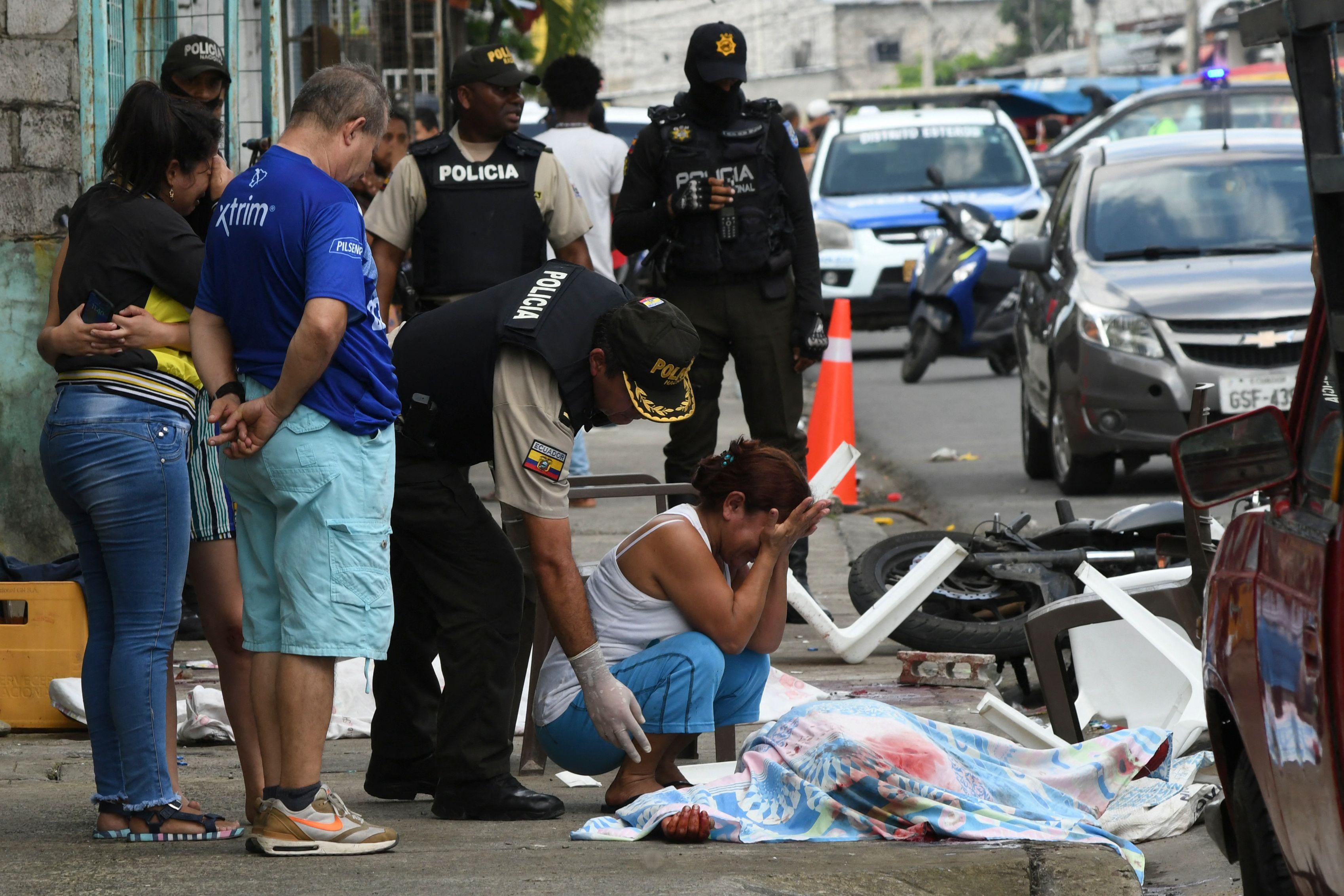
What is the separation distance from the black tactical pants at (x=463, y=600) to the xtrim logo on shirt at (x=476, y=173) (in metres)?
2.25

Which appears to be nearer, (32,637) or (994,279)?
(32,637)

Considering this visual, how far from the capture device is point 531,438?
4145mm

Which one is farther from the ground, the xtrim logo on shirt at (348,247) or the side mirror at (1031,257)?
the xtrim logo on shirt at (348,247)

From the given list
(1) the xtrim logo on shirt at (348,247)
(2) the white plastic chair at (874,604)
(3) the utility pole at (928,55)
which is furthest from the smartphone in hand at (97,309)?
(3) the utility pole at (928,55)

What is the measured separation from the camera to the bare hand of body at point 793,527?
4.47m

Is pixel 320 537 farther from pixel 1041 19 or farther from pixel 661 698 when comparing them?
pixel 1041 19

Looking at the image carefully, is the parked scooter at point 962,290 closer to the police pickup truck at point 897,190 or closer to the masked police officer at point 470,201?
the police pickup truck at point 897,190

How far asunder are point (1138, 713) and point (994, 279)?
399 inches

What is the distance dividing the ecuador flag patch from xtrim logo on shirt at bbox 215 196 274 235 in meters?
0.57

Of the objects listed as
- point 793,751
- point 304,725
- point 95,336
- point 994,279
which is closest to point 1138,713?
point 793,751

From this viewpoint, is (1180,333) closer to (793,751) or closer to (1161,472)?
(1161,472)

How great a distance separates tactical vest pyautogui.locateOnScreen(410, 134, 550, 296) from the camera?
6586mm

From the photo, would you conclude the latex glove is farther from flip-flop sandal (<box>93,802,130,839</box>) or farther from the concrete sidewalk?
flip-flop sandal (<box>93,802,130,839</box>)

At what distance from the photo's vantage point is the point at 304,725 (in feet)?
12.8
